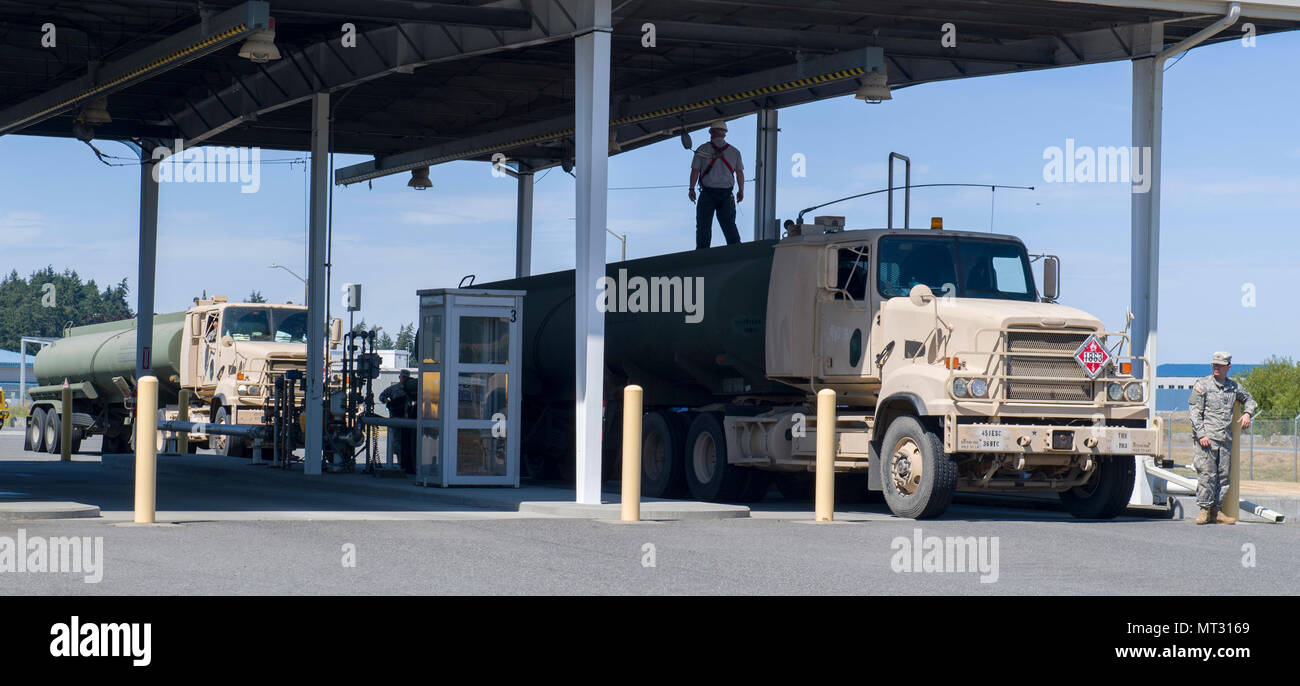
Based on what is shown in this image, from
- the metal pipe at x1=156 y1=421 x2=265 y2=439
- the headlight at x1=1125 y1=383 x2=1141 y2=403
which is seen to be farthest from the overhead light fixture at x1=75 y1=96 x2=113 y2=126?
the headlight at x1=1125 y1=383 x2=1141 y2=403

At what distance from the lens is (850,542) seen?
47.4 ft

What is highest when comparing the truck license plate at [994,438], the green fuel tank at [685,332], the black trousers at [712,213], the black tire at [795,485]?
the black trousers at [712,213]

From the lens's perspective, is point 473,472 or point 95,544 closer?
point 95,544

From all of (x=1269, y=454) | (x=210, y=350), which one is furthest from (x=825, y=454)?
(x=1269, y=454)

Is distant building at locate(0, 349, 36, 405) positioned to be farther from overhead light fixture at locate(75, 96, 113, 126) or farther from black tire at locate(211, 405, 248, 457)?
overhead light fixture at locate(75, 96, 113, 126)

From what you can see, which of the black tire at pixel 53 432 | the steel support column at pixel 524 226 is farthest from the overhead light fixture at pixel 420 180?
the black tire at pixel 53 432

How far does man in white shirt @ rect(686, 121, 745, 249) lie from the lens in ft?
73.5

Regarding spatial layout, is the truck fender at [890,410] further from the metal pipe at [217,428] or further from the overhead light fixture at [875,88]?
the metal pipe at [217,428]

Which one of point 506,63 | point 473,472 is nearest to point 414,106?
point 506,63

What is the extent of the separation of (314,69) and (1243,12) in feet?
41.5

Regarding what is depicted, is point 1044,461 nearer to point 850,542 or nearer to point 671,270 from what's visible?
point 850,542

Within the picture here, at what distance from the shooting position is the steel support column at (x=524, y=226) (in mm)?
30609

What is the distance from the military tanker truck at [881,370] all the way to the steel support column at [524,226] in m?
8.63

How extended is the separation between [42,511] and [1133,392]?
10744 mm
